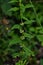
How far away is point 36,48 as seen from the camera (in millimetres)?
3764

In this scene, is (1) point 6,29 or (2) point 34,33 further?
(1) point 6,29

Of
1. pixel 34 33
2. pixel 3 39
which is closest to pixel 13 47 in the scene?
pixel 3 39

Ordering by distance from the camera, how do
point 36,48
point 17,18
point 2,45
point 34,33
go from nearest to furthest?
point 34,33
point 2,45
point 36,48
point 17,18

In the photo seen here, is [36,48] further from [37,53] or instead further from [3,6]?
[3,6]

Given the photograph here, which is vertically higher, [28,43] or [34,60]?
[28,43]

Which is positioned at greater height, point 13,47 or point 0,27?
point 0,27

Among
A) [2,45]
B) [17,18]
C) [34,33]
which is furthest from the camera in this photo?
[17,18]

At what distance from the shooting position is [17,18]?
4.04 metres

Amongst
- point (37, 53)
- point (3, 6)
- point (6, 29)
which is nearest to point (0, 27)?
point (6, 29)

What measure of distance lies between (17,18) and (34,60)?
75 centimetres

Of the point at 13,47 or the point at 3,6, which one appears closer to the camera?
the point at 13,47

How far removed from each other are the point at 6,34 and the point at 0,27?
0.13m

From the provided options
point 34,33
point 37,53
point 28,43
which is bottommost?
point 37,53

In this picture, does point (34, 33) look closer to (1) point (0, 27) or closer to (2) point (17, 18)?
(1) point (0, 27)
